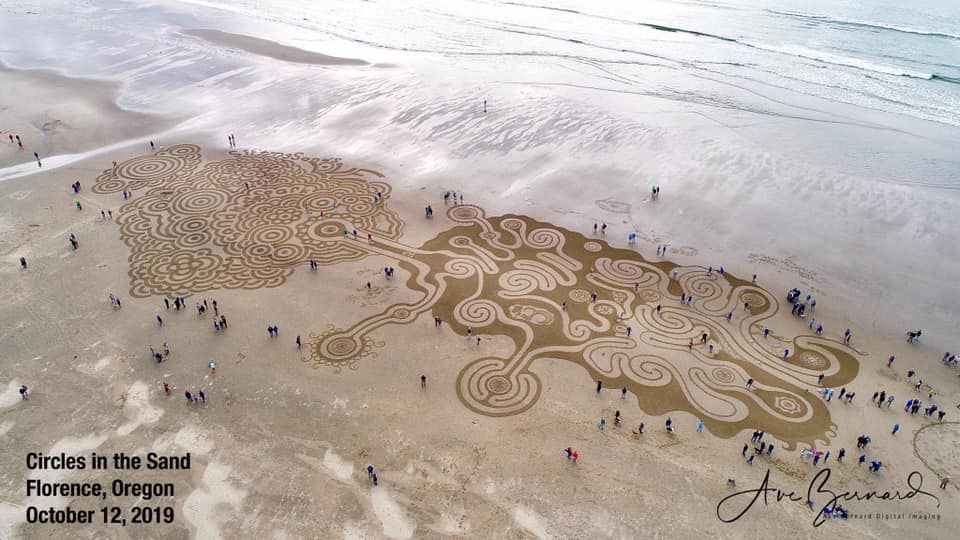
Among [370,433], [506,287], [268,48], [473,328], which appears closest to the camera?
[370,433]

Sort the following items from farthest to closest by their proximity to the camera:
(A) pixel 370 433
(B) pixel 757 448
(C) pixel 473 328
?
(C) pixel 473 328 → (A) pixel 370 433 → (B) pixel 757 448

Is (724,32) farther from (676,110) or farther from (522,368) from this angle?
(522,368)

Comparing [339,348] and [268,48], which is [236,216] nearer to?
[339,348]

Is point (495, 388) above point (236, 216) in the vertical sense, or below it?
below

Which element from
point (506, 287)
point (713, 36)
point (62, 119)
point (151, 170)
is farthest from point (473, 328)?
point (713, 36)

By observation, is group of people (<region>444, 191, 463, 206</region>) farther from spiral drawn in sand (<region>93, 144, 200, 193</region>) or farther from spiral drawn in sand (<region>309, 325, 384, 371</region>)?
spiral drawn in sand (<region>93, 144, 200, 193</region>)

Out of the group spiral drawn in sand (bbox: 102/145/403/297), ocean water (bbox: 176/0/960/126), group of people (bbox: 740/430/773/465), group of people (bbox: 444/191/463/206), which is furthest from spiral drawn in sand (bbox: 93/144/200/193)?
group of people (bbox: 740/430/773/465)

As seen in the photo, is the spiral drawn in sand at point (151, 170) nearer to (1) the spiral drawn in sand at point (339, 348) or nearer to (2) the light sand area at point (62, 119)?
(2) the light sand area at point (62, 119)
